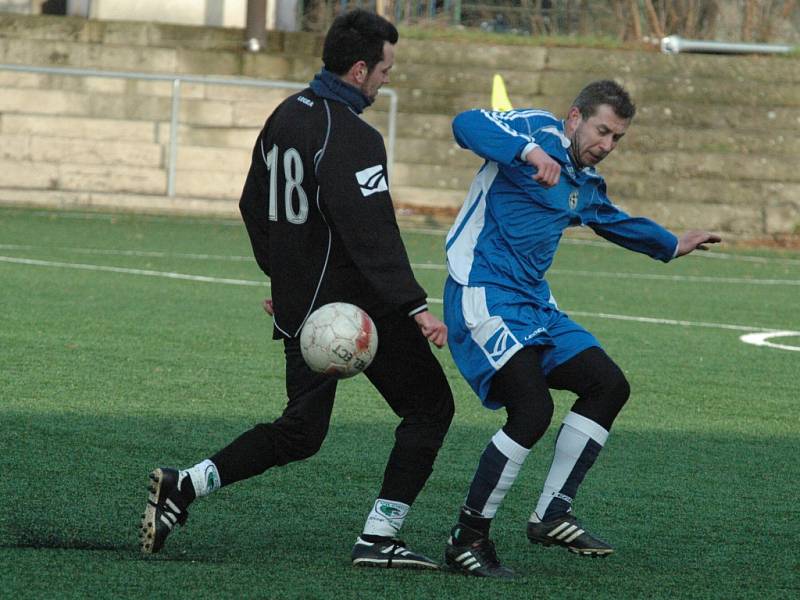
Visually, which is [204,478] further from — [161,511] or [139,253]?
[139,253]

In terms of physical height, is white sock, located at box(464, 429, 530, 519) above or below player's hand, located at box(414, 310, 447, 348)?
below

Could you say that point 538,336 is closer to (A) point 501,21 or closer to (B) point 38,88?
(B) point 38,88

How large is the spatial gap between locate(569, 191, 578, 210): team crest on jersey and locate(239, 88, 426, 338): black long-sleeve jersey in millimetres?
763

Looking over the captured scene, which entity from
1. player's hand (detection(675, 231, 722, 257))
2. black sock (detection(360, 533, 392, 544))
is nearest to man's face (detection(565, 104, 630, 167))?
player's hand (detection(675, 231, 722, 257))

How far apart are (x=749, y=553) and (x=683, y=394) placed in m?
3.94

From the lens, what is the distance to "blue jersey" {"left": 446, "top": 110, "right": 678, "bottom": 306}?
5398 millimetres

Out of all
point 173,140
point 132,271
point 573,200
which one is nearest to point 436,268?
point 132,271

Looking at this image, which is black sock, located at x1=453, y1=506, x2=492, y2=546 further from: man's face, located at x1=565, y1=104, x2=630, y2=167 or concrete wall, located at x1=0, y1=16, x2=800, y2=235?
concrete wall, located at x1=0, y1=16, x2=800, y2=235

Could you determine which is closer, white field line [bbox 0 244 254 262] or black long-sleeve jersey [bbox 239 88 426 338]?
black long-sleeve jersey [bbox 239 88 426 338]

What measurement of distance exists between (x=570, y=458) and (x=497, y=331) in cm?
55

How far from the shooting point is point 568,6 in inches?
1040

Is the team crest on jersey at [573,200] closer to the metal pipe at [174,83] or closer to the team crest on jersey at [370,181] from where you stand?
the team crest on jersey at [370,181]

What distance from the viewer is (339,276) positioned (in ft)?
17.1

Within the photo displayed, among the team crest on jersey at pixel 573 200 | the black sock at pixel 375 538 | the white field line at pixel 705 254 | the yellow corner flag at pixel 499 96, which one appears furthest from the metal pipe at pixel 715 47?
the black sock at pixel 375 538
